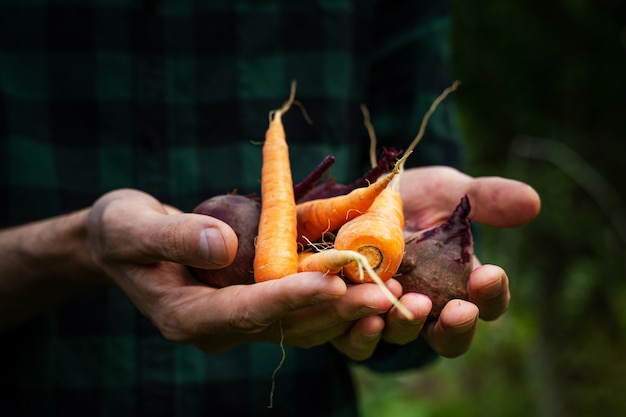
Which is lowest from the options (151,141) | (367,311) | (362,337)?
(362,337)

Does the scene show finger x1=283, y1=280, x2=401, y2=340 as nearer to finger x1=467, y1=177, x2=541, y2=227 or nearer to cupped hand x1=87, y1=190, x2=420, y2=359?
cupped hand x1=87, y1=190, x2=420, y2=359

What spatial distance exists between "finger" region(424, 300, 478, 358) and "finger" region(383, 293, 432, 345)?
0.07 meters

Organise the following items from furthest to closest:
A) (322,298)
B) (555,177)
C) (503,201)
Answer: (555,177) → (503,201) → (322,298)

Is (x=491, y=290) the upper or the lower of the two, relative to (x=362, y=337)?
upper

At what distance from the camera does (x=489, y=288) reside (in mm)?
1664

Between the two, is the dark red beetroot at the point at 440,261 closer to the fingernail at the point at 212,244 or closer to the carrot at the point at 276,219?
the carrot at the point at 276,219

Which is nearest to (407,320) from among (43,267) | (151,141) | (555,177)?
(43,267)

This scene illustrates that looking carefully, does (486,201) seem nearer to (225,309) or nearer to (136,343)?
(225,309)

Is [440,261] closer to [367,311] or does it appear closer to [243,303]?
[367,311]

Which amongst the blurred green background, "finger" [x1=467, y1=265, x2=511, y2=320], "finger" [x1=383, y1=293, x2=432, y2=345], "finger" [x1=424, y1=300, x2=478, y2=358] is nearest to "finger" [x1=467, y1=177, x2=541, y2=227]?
"finger" [x1=467, y1=265, x2=511, y2=320]

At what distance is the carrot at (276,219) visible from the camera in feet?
5.74

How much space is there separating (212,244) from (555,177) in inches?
132

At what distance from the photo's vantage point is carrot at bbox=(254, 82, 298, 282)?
175 centimetres

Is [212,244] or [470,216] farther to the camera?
[470,216]
